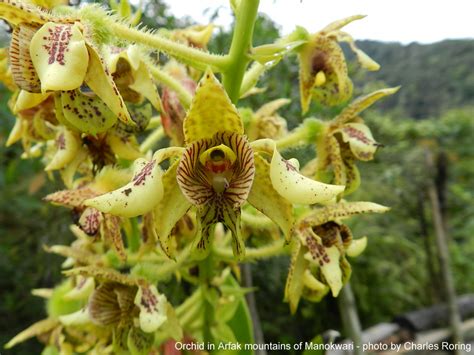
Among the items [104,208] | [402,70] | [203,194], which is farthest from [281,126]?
[402,70]

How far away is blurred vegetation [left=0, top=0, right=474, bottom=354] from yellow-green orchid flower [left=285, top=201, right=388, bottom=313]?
0.59 m

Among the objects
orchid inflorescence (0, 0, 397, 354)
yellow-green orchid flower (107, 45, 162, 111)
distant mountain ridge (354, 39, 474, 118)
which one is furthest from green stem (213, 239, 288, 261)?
distant mountain ridge (354, 39, 474, 118)

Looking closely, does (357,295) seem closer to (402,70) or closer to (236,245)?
(236,245)

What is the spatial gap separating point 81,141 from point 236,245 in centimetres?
40

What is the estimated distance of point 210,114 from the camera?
1.81 feet

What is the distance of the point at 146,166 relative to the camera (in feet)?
1.74

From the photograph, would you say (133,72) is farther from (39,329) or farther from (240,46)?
(39,329)

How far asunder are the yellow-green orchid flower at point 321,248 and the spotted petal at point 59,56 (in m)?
0.46

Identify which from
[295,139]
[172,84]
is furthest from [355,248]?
[172,84]

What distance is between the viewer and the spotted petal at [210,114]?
1.73ft

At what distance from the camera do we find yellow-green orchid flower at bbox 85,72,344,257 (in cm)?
52

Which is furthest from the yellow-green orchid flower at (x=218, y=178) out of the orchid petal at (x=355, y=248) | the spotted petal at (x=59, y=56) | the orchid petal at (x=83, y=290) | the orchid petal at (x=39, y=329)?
the orchid petal at (x=39, y=329)

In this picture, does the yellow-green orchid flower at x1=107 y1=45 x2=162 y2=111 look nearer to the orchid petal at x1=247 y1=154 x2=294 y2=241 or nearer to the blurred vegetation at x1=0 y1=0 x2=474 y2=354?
the orchid petal at x1=247 y1=154 x2=294 y2=241

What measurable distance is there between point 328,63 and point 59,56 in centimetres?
50
